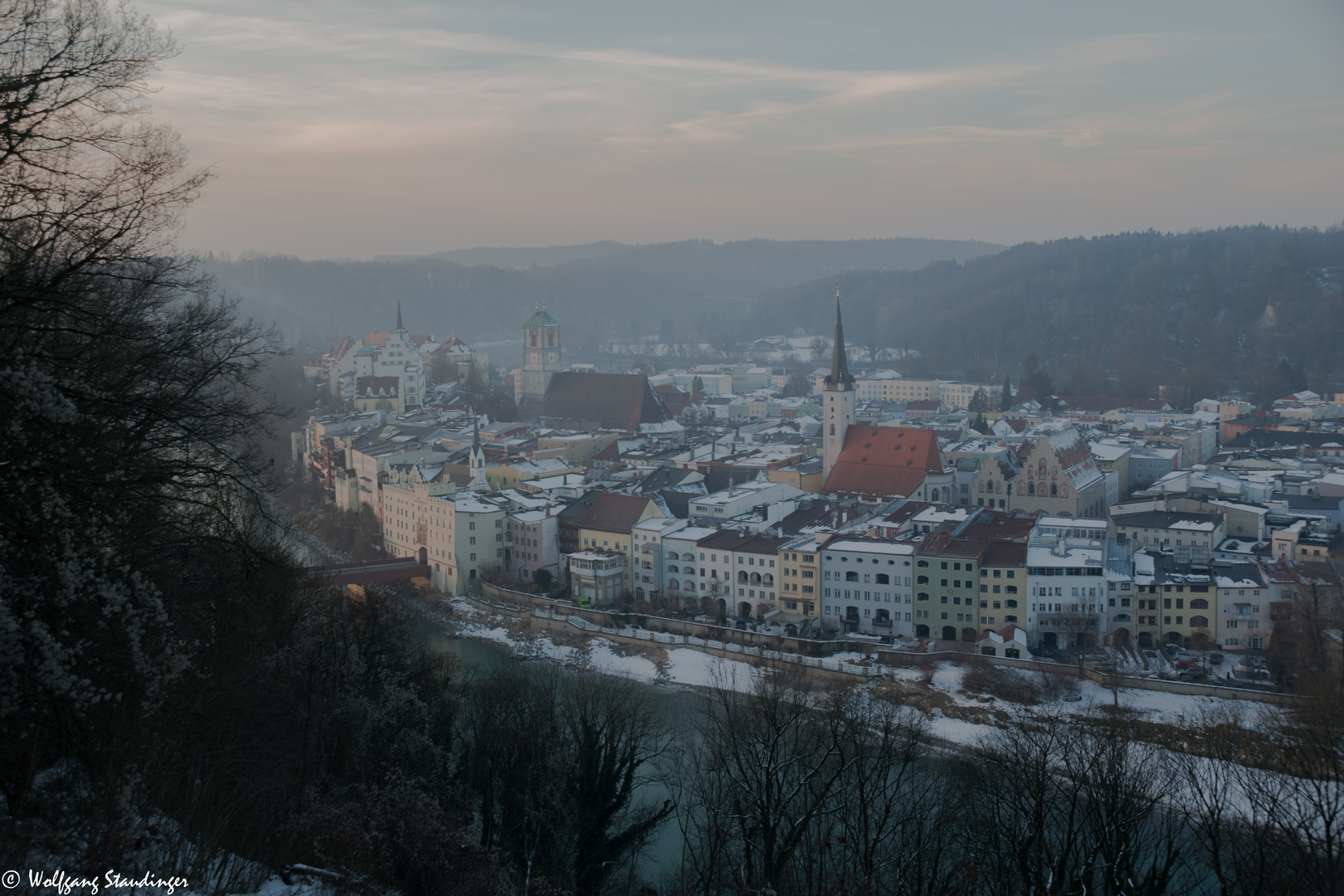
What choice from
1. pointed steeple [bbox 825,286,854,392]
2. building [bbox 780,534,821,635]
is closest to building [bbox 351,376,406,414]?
pointed steeple [bbox 825,286,854,392]

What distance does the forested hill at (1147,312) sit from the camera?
136 ft

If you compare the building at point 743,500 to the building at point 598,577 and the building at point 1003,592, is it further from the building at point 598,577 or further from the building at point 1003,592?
the building at point 1003,592

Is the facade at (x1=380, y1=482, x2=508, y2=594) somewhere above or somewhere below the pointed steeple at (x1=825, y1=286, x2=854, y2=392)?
below

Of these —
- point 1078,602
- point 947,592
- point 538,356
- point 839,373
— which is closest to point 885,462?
point 839,373

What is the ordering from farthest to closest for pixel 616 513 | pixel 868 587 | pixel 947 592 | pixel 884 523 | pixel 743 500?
1. pixel 743 500
2. pixel 616 513
3. pixel 884 523
4. pixel 868 587
5. pixel 947 592

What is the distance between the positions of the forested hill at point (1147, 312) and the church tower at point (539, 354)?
1796cm

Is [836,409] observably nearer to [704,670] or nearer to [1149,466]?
[1149,466]

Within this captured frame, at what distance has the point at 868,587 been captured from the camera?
12.3m

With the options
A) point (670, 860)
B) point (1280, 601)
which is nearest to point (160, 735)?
point (670, 860)

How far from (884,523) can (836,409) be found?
532cm

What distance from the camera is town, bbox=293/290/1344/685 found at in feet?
37.5

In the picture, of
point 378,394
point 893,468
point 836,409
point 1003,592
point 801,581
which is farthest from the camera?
point 378,394

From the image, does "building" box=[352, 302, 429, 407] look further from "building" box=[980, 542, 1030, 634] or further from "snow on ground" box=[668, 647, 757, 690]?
"building" box=[980, 542, 1030, 634]

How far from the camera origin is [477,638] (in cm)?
1267
